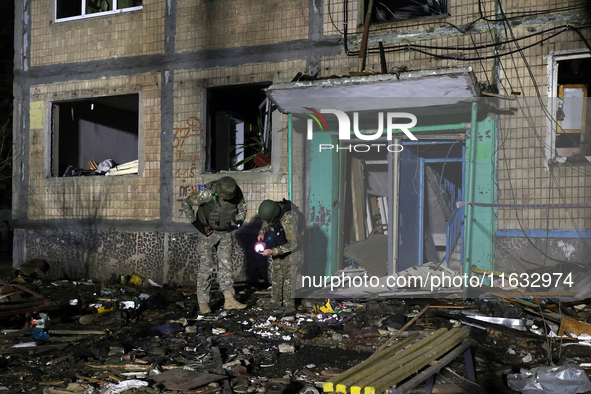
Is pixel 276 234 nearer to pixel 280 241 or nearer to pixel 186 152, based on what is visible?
pixel 280 241

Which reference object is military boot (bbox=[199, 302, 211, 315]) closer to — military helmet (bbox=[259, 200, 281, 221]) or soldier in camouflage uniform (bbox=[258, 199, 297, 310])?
soldier in camouflage uniform (bbox=[258, 199, 297, 310])

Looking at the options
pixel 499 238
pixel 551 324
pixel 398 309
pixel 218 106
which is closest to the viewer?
pixel 551 324

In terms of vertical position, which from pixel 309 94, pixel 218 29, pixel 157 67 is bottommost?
pixel 309 94

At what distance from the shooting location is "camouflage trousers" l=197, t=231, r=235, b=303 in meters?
6.46

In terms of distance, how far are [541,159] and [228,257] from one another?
4372mm

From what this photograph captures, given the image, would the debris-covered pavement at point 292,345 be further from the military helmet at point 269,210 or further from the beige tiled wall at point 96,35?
the beige tiled wall at point 96,35

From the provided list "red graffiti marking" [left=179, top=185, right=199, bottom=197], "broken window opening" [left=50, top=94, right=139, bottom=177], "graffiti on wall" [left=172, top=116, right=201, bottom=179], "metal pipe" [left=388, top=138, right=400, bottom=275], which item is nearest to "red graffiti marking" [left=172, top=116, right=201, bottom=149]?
"graffiti on wall" [left=172, top=116, right=201, bottom=179]

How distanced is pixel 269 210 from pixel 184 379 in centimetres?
255

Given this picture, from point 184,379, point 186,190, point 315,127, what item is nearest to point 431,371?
point 184,379

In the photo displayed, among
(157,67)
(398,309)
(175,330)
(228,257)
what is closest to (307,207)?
(228,257)

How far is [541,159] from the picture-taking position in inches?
265

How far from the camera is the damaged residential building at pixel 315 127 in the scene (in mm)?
6672

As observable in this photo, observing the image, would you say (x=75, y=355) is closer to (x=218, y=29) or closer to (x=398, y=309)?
(x=398, y=309)

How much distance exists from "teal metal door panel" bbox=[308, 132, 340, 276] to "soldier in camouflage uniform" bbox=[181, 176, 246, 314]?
166cm
